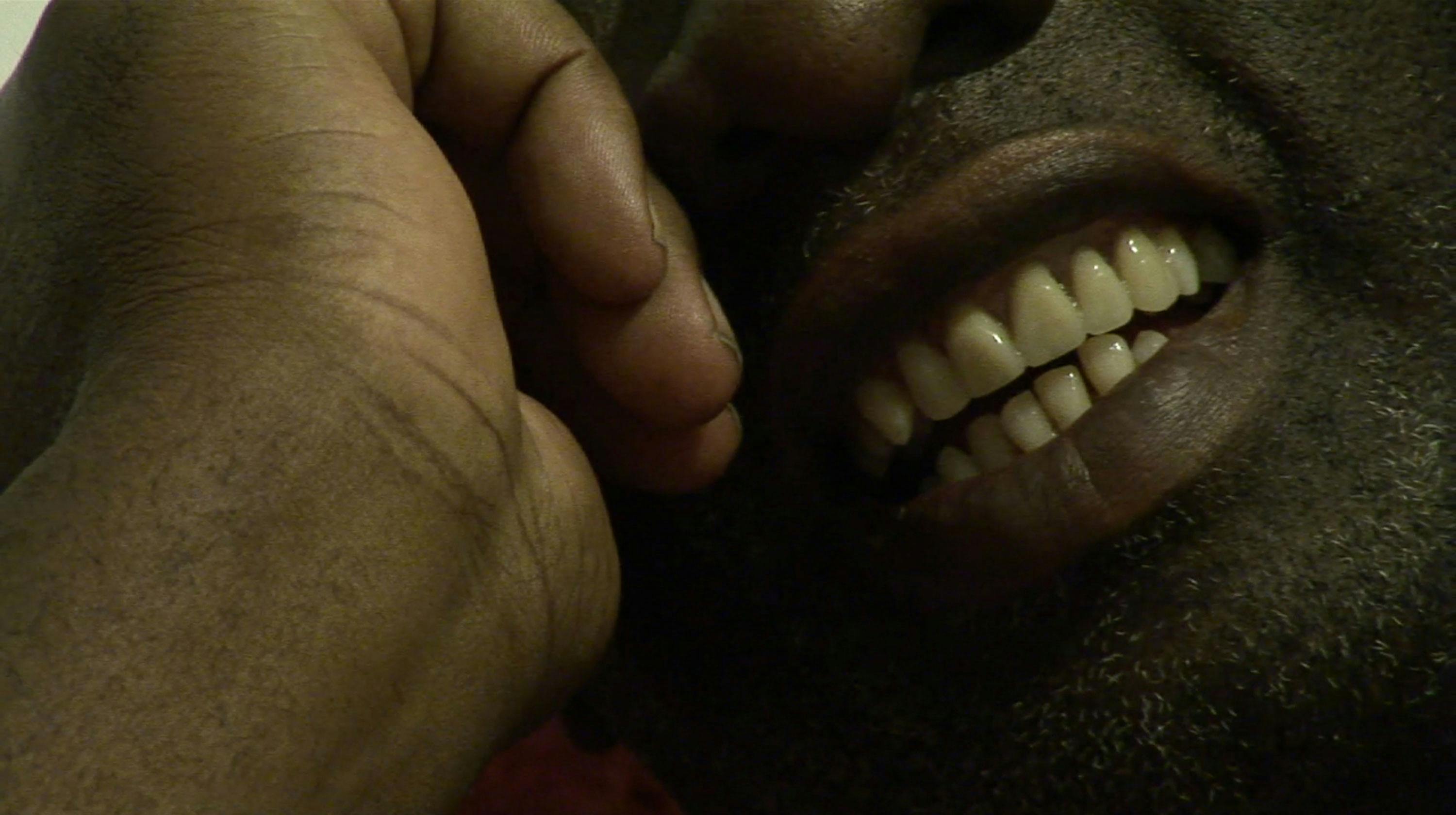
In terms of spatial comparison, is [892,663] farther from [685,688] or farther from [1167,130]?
[1167,130]

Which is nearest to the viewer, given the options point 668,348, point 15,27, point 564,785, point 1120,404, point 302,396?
point 302,396

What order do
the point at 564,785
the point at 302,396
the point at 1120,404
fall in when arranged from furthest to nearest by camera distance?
the point at 564,785
the point at 1120,404
the point at 302,396

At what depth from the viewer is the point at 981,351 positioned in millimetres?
840

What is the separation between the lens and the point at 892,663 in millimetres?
838

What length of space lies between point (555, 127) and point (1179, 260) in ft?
1.54

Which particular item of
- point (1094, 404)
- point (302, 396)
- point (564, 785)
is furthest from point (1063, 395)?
point (564, 785)

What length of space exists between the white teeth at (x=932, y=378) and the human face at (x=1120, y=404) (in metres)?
0.02

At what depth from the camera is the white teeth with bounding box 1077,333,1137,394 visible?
0.85 m

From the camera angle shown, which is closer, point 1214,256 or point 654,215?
point 654,215

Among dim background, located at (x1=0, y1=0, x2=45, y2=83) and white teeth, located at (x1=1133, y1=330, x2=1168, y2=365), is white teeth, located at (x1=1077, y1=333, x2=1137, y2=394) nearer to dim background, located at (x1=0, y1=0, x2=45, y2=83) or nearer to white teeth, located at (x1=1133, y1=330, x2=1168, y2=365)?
white teeth, located at (x1=1133, y1=330, x2=1168, y2=365)

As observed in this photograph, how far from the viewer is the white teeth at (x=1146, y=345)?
2.85 feet

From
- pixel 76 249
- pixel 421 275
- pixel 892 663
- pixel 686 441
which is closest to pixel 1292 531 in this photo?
pixel 892 663

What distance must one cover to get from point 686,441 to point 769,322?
0.41 ft

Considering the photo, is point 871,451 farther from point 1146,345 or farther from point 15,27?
point 15,27
